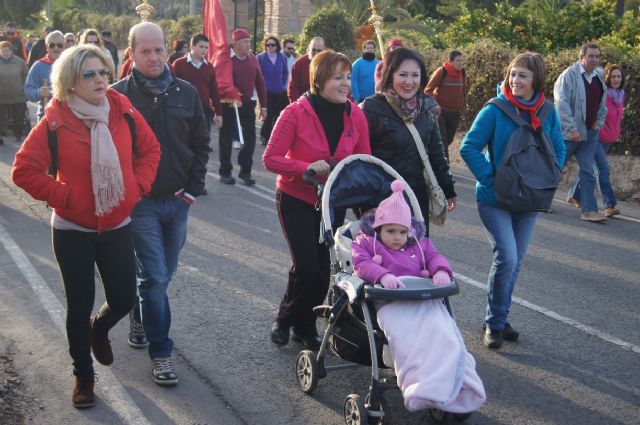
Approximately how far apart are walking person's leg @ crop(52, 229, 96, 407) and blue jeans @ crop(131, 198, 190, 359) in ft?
1.36

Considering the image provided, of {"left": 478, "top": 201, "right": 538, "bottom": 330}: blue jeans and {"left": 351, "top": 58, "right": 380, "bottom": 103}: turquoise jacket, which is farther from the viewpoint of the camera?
{"left": 351, "top": 58, "right": 380, "bottom": 103}: turquoise jacket

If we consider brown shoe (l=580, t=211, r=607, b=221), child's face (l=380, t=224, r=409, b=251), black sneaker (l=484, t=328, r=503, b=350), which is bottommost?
brown shoe (l=580, t=211, r=607, b=221)

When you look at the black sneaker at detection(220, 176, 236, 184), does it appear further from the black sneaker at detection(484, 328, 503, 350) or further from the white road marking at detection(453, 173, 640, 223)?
the black sneaker at detection(484, 328, 503, 350)

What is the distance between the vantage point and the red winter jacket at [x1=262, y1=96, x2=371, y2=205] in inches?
222

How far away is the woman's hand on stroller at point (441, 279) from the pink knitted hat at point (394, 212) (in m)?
0.34

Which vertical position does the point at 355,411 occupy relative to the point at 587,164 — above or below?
below

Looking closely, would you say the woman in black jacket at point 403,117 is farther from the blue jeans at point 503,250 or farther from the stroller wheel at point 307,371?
the stroller wheel at point 307,371

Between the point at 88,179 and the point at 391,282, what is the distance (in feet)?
5.49

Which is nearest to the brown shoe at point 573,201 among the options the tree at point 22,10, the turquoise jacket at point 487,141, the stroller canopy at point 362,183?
the turquoise jacket at point 487,141

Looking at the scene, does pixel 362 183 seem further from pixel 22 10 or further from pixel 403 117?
pixel 22 10

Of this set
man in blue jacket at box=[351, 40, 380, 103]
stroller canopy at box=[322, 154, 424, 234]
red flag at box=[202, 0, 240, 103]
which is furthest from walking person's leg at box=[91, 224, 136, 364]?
man in blue jacket at box=[351, 40, 380, 103]

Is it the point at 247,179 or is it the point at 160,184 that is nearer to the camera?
the point at 160,184

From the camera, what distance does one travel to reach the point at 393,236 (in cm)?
505

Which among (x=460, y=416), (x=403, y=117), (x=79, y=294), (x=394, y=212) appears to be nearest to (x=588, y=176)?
(x=403, y=117)
